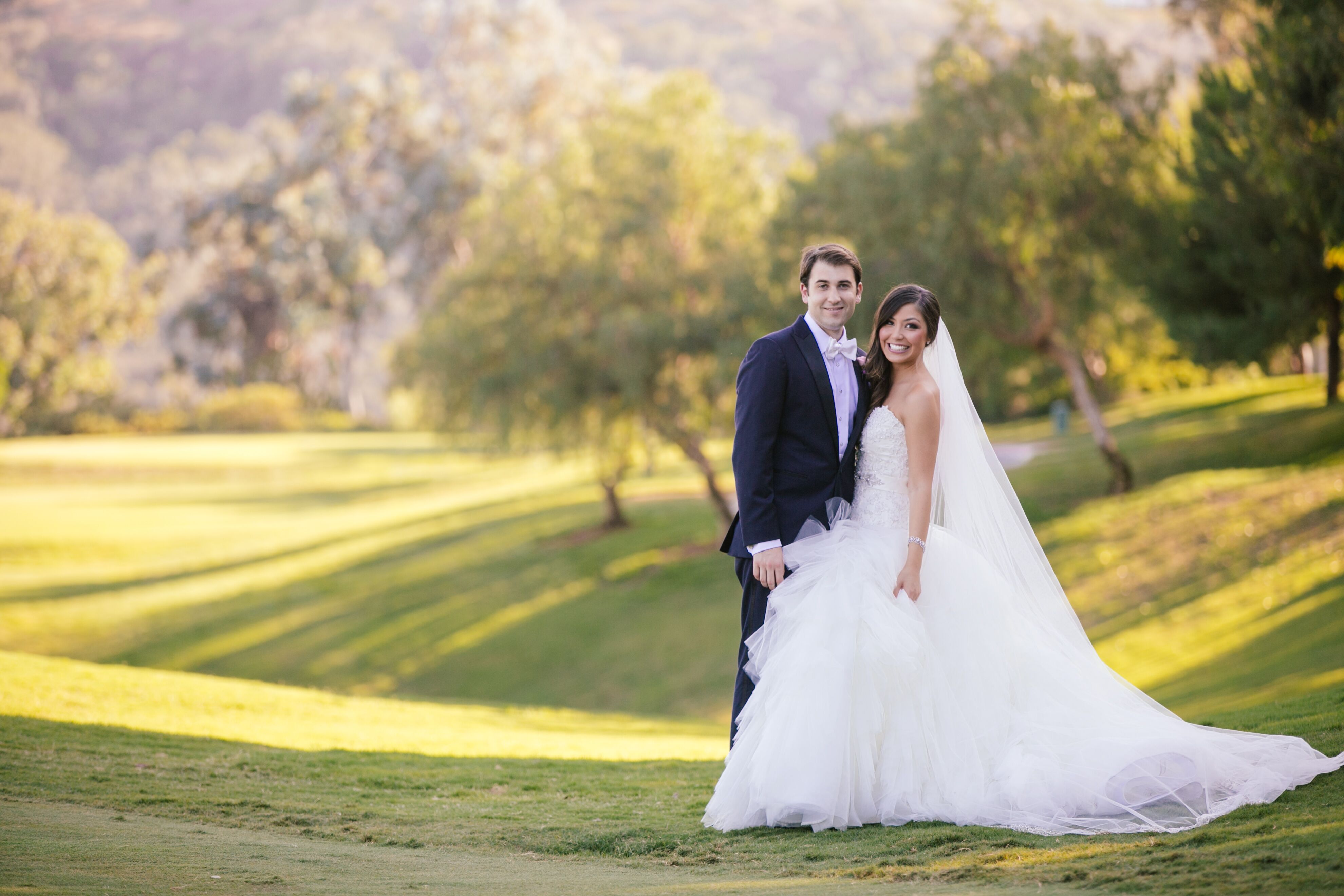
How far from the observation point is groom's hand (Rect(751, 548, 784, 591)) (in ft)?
19.4

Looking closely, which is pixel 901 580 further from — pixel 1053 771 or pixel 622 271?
pixel 622 271

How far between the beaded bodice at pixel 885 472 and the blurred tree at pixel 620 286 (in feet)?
58.4

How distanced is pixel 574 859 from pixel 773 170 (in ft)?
78.4

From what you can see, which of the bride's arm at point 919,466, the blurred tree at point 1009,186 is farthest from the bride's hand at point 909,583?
the blurred tree at point 1009,186

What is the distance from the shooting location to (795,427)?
610 cm

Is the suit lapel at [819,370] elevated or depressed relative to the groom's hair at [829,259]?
depressed

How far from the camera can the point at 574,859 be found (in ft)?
18.6

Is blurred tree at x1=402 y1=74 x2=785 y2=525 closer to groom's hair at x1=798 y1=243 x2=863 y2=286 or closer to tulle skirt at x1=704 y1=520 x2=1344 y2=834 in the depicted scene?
groom's hair at x1=798 y1=243 x2=863 y2=286

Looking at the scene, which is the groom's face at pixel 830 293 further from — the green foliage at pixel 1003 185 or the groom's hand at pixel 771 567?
the green foliage at pixel 1003 185

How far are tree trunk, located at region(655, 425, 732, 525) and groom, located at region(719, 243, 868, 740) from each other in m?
18.6


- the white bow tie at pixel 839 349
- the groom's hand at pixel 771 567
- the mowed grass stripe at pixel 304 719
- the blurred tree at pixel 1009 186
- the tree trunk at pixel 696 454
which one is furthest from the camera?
the tree trunk at pixel 696 454

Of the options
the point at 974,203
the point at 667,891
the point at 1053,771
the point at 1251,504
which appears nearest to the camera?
the point at 667,891

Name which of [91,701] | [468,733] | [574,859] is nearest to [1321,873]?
[574,859]

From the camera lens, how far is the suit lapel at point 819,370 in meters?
6.07
